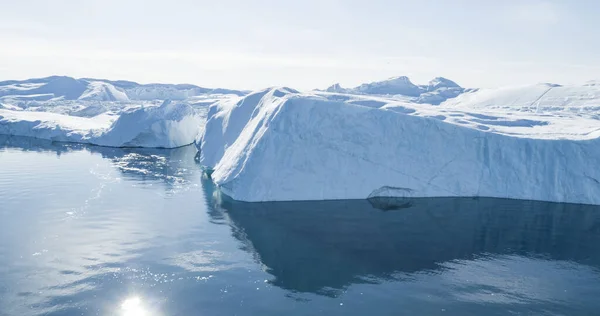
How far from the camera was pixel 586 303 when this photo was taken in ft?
35.4

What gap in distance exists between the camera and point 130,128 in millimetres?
41812

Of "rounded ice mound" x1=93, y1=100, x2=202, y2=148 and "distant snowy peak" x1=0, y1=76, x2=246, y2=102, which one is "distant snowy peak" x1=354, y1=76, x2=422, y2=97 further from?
"rounded ice mound" x1=93, y1=100, x2=202, y2=148

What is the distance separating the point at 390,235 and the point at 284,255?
480 centimetres

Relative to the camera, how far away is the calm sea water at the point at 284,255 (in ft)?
34.3

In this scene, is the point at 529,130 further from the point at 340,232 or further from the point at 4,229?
the point at 4,229

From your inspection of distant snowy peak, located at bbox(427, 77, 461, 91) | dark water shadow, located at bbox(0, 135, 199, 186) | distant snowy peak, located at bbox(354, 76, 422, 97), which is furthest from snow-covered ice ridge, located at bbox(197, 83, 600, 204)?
distant snowy peak, located at bbox(427, 77, 461, 91)

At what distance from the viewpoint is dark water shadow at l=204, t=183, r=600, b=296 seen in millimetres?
12695

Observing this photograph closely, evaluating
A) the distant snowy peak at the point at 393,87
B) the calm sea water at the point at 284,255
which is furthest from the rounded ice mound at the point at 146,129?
the distant snowy peak at the point at 393,87

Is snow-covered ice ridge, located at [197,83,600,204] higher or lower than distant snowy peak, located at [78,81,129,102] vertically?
lower

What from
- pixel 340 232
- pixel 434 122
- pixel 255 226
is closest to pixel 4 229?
pixel 255 226

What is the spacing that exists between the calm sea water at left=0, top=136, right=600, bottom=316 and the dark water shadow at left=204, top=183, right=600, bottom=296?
0.22ft

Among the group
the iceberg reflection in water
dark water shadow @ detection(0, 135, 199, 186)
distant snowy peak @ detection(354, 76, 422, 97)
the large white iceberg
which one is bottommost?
the iceberg reflection in water

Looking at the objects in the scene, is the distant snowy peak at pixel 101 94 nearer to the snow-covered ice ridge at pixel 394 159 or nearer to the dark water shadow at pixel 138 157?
the dark water shadow at pixel 138 157

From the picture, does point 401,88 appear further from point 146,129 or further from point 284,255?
point 284,255
